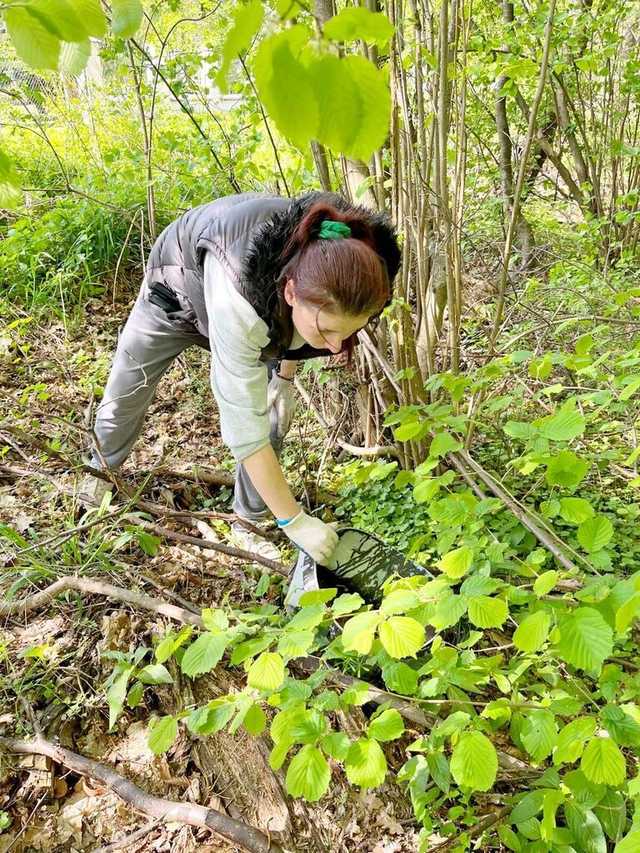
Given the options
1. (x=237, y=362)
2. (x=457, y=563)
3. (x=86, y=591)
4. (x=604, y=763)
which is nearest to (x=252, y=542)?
(x=86, y=591)

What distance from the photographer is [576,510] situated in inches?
46.3

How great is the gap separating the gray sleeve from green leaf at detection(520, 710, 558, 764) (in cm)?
91

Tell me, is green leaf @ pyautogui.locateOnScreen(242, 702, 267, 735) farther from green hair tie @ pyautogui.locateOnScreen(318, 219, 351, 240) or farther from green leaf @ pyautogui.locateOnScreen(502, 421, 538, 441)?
green hair tie @ pyautogui.locateOnScreen(318, 219, 351, 240)

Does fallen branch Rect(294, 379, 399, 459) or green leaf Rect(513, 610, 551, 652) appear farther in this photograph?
fallen branch Rect(294, 379, 399, 459)

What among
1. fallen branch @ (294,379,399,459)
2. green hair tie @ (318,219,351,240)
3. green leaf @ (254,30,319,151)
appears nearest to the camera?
green leaf @ (254,30,319,151)

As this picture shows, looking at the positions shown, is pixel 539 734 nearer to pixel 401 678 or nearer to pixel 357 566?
pixel 401 678

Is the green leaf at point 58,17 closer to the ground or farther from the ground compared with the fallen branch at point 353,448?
farther from the ground

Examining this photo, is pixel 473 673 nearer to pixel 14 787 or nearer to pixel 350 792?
pixel 350 792

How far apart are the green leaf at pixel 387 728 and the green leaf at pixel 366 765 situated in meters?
0.02

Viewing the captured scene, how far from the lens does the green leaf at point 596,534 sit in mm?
1109

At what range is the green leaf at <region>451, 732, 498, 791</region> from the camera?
3.11ft

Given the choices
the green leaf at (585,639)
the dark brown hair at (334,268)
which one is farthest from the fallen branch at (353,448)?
the green leaf at (585,639)

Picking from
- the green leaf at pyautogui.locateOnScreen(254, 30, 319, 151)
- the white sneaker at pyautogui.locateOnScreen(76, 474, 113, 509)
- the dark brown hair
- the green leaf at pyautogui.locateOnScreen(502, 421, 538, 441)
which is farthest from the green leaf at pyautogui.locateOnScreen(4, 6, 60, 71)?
the white sneaker at pyautogui.locateOnScreen(76, 474, 113, 509)

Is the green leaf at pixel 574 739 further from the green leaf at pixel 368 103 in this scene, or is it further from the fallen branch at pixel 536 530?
the green leaf at pixel 368 103
